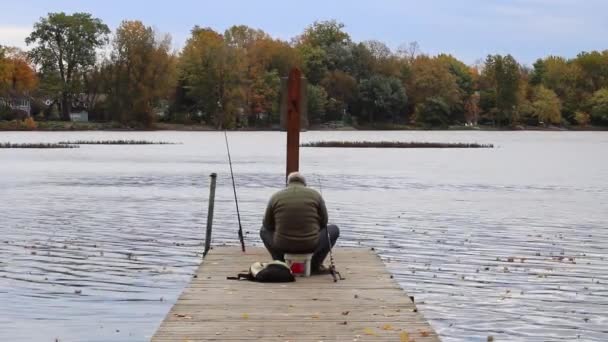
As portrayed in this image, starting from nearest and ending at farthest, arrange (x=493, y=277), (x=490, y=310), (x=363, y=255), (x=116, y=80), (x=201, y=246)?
(x=490, y=310), (x=363, y=255), (x=493, y=277), (x=201, y=246), (x=116, y=80)

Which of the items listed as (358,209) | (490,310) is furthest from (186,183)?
(490,310)

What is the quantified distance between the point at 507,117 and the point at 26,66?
74.2m

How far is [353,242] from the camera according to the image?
2400 cm

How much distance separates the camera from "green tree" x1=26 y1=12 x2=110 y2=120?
477 ft

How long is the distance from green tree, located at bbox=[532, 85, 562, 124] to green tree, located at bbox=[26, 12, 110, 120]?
67.7 meters

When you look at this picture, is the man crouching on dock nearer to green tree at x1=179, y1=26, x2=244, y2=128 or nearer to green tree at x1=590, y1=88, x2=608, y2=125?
green tree at x1=179, y1=26, x2=244, y2=128

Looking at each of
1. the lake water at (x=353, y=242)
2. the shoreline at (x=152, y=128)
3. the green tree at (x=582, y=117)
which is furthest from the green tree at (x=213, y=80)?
the lake water at (x=353, y=242)

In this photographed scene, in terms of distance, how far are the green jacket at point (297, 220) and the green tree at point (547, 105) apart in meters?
153

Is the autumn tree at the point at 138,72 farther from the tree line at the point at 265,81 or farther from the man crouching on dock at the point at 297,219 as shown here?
the man crouching on dock at the point at 297,219

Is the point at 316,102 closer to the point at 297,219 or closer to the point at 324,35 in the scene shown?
the point at 324,35

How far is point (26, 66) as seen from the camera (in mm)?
151000

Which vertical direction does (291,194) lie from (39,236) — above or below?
above

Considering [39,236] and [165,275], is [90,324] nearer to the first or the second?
[165,275]

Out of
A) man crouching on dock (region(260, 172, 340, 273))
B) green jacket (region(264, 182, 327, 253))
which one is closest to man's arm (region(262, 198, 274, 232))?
man crouching on dock (region(260, 172, 340, 273))
